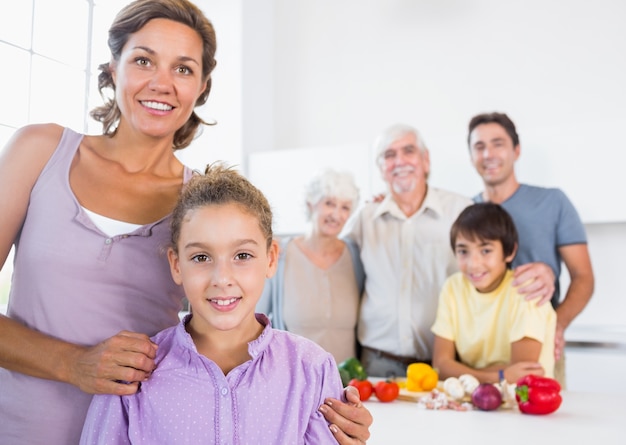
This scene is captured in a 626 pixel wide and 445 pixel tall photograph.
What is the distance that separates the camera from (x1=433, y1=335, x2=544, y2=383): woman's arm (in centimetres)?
187

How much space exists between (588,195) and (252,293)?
2435mm

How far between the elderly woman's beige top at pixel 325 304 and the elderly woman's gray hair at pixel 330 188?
23 centimetres

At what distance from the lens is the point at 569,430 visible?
4.90ft

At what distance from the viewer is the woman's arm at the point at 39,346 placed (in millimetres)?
1023

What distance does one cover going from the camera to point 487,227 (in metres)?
2.12

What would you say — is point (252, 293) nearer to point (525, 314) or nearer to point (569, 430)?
point (569, 430)

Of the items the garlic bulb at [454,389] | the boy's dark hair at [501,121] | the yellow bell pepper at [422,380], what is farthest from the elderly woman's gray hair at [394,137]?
the garlic bulb at [454,389]

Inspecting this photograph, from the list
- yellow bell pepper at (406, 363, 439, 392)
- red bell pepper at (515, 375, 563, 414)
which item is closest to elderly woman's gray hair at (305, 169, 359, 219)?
yellow bell pepper at (406, 363, 439, 392)

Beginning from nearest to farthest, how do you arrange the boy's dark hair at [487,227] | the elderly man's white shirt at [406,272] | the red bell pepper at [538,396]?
the red bell pepper at [538,396], the boy's dark hair at [487,227], the elderly man's white shirt at [406,272]

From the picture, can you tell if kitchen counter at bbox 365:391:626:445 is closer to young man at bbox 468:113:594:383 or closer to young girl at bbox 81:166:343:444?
young girl at bbox 81:166:343:444

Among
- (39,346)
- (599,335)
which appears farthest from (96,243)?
(599,335)

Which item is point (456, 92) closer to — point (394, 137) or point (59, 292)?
point (394, 137)

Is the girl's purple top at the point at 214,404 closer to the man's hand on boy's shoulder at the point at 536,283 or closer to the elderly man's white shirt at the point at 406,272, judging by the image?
the man's hand on boy's shoulder at the point at 536,283

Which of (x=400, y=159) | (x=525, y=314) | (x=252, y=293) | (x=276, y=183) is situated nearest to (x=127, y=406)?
(x=252, y=293)
